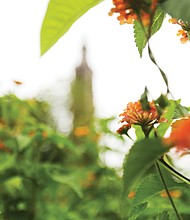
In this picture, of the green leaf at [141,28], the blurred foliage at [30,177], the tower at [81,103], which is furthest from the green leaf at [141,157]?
the tower at [81,103]

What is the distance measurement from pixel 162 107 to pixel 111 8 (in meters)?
0.10

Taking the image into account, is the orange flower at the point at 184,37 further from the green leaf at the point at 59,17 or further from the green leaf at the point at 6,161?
the green leaf at the point at 6,161

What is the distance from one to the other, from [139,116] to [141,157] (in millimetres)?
182

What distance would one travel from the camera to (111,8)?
0.38 m

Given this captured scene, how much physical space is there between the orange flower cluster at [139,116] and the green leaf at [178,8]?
123 millimetres

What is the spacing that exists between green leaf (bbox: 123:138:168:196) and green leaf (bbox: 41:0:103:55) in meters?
0.14

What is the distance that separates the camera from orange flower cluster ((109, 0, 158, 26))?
0.33 meters

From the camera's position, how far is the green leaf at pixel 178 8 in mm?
306

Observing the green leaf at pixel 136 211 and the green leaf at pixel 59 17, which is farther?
the green leaf at pixel 136 211

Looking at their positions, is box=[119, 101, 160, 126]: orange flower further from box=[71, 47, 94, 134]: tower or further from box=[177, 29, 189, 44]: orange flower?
box=[71, 47, 94, 134]: tower

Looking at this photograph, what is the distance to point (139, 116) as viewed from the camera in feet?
1.45

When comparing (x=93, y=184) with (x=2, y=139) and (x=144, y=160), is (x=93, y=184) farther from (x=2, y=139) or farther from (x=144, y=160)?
(x=144, y=160)

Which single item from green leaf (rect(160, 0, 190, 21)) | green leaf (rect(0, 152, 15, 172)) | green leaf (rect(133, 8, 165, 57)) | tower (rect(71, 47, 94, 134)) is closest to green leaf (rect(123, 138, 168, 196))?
green leaf (rect(160, 0, 190, 21))

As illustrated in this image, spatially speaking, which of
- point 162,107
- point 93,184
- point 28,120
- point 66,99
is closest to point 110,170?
point 93,184
